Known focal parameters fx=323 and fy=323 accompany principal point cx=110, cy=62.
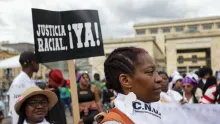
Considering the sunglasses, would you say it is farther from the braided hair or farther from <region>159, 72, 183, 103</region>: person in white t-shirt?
<region>159, 72, 183, 103</region>: person in white t-shirt

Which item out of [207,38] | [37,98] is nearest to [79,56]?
[37,98]

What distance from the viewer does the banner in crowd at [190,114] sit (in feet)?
5.21

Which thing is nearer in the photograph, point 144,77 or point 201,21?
point 144,77

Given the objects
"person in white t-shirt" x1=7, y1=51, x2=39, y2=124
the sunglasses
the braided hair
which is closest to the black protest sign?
"person in white t-shirt" x1=7, y1=51, x2=39, y2=124

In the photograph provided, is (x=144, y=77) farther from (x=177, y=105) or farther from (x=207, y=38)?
(x=207, y=38)

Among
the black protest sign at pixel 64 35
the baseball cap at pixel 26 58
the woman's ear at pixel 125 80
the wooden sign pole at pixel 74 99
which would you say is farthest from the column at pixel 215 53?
the woman's ear at pixel 125 80

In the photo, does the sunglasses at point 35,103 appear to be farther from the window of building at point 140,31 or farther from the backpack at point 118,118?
the window of building at point 140,31

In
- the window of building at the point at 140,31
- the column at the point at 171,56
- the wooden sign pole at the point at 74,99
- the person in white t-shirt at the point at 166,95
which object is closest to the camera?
the wooden sign pole at the point at 74,99

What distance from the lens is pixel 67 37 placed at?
3797mm

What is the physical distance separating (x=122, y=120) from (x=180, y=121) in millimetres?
326

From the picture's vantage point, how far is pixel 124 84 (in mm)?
1608

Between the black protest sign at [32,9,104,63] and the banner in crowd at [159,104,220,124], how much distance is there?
2.25 m

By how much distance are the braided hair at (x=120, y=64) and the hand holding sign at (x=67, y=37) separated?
→ 1918mm

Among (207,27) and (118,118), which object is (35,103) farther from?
(207,27)
